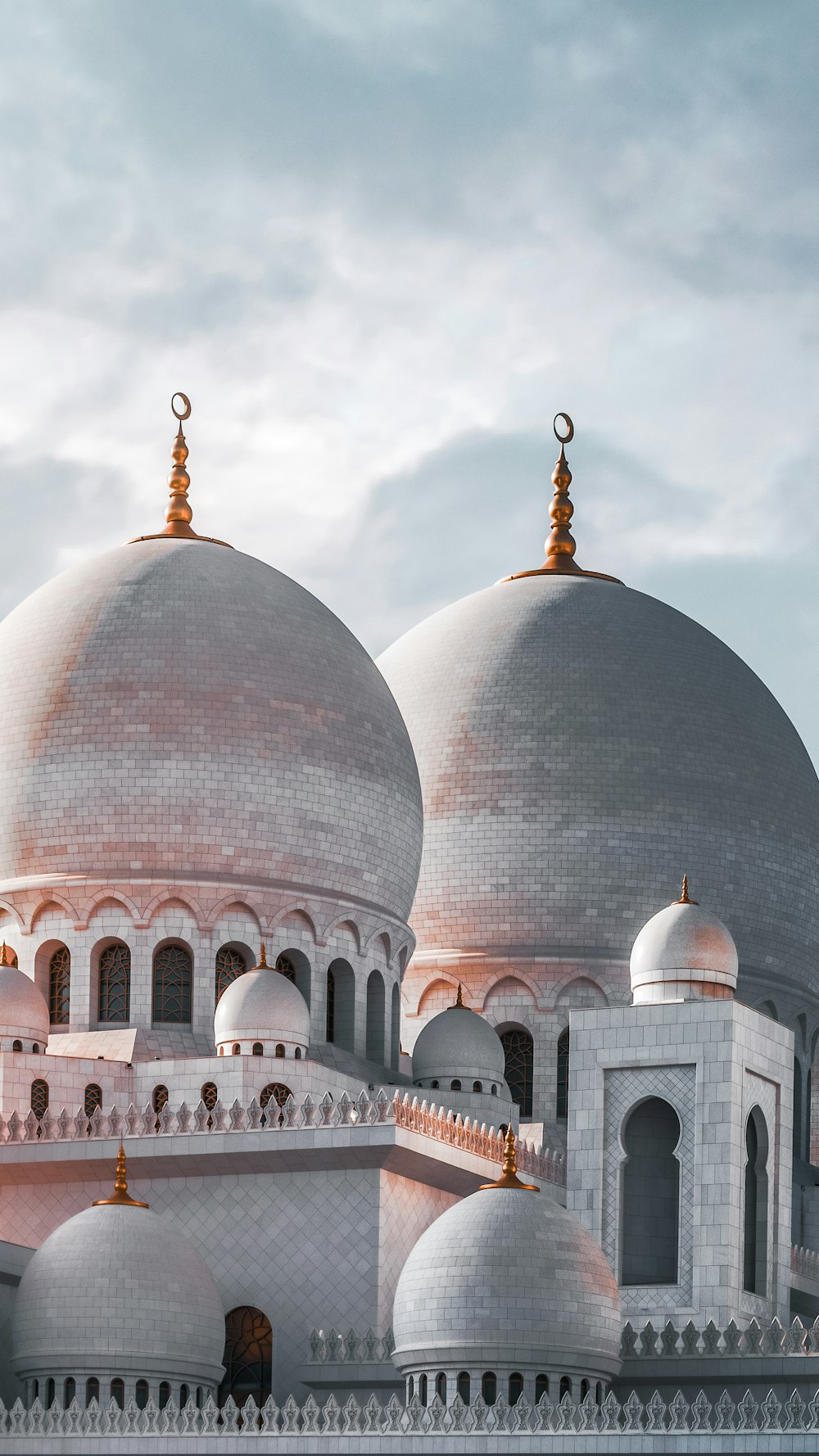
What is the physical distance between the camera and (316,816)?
126ft

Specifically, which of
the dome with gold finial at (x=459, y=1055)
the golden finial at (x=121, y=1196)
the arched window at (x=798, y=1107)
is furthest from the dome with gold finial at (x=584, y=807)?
the golden finial at (x=121, y=1196)

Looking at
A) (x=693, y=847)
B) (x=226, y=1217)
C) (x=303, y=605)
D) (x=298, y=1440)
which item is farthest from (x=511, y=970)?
(x=298, y=1440)

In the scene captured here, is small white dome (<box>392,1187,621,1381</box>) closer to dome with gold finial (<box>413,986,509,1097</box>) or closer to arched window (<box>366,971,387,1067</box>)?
dome with gold finial (<box>413,986,509,1097</box>)

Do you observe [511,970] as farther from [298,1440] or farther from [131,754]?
[298,1440]

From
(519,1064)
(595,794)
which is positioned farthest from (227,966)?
(595,794)

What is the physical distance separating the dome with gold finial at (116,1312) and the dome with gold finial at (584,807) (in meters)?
11.5

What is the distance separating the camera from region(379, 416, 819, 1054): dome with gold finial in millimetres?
42562

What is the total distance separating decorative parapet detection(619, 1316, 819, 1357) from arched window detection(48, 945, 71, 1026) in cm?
960

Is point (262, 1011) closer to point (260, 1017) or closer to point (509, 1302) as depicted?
point (260, 1017)

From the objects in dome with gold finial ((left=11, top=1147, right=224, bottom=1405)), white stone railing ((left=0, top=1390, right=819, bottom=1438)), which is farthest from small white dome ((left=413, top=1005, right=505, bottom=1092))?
white stone railing ((left=0, top=1390, right=819, bottom=1438))

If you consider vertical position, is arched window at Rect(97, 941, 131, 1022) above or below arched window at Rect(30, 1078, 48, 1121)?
above

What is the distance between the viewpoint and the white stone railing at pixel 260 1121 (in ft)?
109

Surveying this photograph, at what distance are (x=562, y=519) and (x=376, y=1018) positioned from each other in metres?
12.1

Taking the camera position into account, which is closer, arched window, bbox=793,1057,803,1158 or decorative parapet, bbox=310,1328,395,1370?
decorative parapet, bbox=310,1328,395,1370
